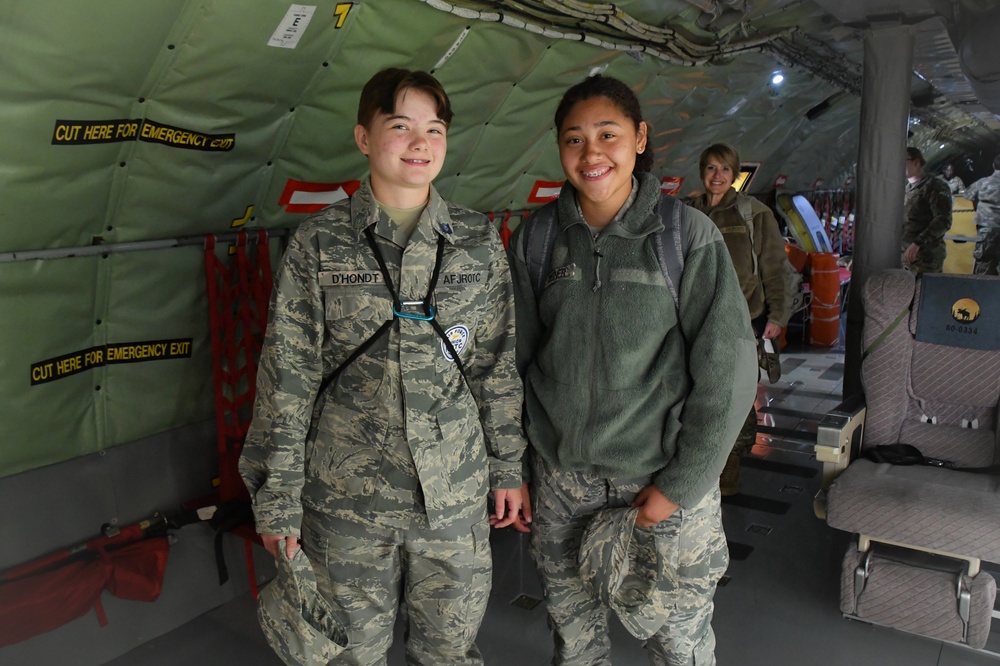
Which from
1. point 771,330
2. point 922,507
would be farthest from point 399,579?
point 771,330

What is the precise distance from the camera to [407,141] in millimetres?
1891

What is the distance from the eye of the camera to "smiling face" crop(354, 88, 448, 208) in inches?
74.3

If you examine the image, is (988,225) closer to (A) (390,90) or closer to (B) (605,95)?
(B) (605,95)

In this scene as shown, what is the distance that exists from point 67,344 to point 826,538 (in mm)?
3471

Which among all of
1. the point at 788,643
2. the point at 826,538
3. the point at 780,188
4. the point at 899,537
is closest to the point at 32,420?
the point at 788,643

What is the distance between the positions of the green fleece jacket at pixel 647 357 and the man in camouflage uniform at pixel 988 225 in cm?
906

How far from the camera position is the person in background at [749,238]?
3979 mm

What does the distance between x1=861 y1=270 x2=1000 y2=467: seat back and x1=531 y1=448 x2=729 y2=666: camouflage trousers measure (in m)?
1.71

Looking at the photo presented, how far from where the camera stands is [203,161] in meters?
2.79

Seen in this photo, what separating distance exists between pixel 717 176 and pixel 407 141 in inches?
97.5

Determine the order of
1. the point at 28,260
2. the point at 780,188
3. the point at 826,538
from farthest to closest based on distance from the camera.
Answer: the point at 780,188 < the point at 826,538 < the point at 28,260

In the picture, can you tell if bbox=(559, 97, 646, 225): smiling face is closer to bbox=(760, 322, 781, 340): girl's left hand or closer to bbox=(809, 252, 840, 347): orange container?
bbox=(760, 322, 781, 340): girl's left hand

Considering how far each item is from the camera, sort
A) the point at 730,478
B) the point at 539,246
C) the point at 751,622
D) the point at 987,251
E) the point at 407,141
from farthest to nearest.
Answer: the point at 987,251 → the point at 730,478 → the point at 751,622 → the point at 539,246 → the point at 407,141

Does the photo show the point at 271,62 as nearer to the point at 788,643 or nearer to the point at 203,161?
the point at 203,161
